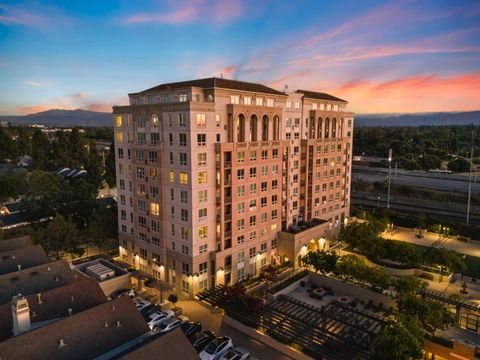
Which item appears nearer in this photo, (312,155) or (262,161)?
(262,161)

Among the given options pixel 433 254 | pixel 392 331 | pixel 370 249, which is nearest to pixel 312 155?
pixel 370 249

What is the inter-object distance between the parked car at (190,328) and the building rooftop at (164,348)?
1186cm

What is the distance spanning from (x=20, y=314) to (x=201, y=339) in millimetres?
15143

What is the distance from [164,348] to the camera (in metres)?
19.0

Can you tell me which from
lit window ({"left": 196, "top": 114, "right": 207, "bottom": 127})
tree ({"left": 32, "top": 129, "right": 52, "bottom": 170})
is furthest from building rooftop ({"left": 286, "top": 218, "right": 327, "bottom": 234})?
tree ({"left": 32, "top": 129, "right": 52, "bottom": 170})

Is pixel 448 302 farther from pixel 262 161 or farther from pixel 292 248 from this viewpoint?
pixel 262 161

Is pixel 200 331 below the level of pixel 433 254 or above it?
below

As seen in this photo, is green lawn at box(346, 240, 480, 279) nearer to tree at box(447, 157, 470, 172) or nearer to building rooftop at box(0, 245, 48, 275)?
building rooftop at box(0, 245, 48, 275)

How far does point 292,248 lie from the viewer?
160ft

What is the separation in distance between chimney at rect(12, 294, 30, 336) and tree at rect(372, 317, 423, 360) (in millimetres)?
25030

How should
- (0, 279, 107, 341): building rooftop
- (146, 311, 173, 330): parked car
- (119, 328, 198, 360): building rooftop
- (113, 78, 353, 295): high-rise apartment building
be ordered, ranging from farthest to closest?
(113, 78, 353, 295): high-rise apartment building < (146, 311, 173, 330): parked car < (0, 279, 107, 341): building rooftop < (119, 328, 198, 360): building rooftop

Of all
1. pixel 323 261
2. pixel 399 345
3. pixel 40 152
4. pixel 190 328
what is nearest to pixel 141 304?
pixel 190 328

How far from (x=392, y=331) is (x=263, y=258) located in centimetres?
2354

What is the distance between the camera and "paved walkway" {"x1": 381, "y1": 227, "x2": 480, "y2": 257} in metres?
56.2
